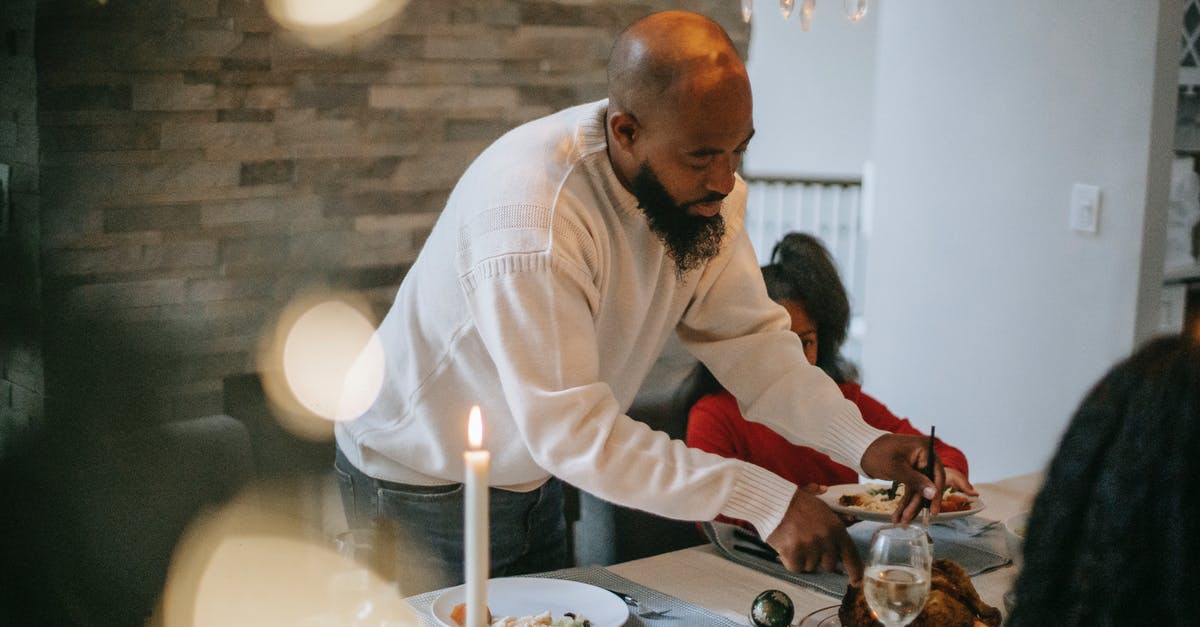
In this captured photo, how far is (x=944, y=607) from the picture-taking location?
1.48 m

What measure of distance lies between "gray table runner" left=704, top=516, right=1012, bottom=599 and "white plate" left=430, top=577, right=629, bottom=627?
0.31 metres

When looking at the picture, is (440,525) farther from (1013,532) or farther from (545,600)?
(1013,532)

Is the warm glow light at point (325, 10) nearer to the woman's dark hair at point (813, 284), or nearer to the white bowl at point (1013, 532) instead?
the woman's dark hair at point (813, 284)

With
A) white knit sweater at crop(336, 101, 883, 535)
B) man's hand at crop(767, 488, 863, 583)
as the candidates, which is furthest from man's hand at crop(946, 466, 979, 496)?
man's hand at crop(767, 488, 863, 583)

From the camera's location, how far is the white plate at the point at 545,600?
1.56 metres

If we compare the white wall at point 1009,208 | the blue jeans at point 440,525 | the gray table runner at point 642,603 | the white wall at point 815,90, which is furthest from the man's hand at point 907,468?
the white wall at point 815,90

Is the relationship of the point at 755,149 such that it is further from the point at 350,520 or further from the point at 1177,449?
the point at 1177,449

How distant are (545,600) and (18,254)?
1184 mm

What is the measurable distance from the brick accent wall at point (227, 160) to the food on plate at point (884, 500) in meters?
1.04

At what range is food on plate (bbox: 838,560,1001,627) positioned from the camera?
58.0 inches

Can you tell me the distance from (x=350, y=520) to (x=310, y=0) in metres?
1.00

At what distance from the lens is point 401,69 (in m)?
2.48

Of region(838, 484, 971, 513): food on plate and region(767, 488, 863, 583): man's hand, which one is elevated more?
region(767, 488, 863, 583): man's hand

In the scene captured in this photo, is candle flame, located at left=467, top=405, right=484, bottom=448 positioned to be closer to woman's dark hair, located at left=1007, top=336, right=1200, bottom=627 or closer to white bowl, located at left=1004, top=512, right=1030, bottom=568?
woman's dark hair, located at left=1007, top=336, right=1200, bottom=627
